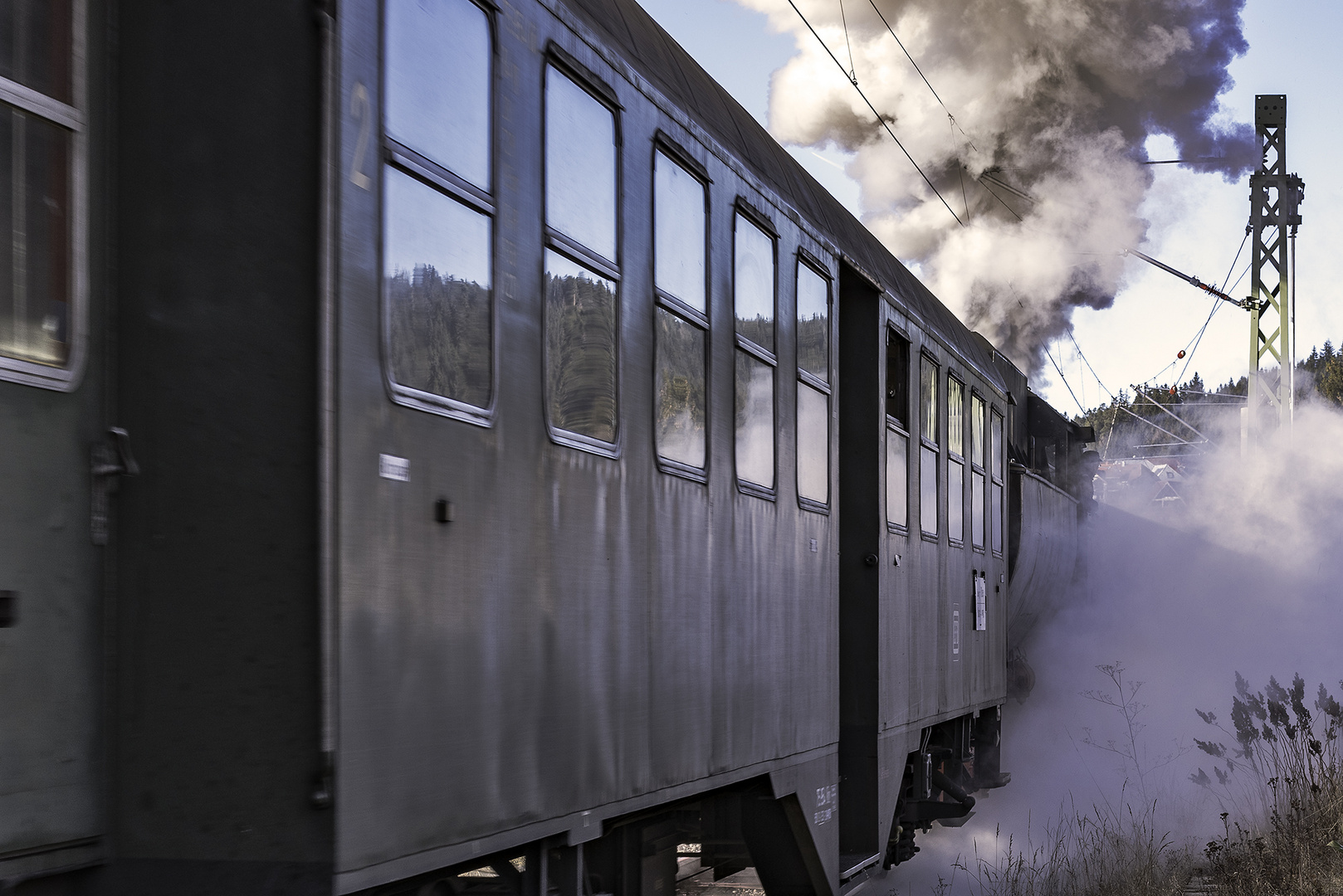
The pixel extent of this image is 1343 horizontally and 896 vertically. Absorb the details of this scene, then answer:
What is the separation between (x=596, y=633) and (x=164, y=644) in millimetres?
1430

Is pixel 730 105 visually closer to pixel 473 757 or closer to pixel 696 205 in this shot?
pixel 696 205

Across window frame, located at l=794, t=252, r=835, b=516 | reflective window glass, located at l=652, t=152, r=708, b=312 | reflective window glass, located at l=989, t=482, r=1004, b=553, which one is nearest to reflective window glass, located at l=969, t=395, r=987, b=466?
reflective window glass, located at l=989, t=482, r=1004, b=553

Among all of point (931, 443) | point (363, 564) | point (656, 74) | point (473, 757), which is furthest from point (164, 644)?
point (931, 443)

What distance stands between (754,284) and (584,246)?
5.37ft

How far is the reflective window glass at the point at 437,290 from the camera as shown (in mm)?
3000

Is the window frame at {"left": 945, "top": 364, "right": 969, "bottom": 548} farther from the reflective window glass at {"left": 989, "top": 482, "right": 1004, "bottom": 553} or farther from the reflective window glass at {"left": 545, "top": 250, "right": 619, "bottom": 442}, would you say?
the reflective window glass at {"left": 545, "top": 250, "right": 619, "bottom": 442}

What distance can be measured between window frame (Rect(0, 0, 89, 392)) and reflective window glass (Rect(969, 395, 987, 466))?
25.5 feet

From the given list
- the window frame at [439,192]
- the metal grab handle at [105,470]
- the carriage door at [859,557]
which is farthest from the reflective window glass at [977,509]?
the metal grab handle at [105,470]

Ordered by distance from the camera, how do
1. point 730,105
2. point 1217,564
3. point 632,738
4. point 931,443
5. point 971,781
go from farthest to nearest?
point 1217,564 → point 971,781 → point 931,443 → point 730,105 → point 632,738

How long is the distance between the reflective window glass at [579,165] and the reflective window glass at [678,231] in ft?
1.19

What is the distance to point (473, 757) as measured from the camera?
324 cm

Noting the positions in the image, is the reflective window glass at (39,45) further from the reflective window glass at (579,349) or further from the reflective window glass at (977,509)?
the reflective window glass at (977,509)

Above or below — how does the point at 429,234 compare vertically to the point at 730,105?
below

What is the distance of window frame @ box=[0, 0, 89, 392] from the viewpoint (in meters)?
2.68
